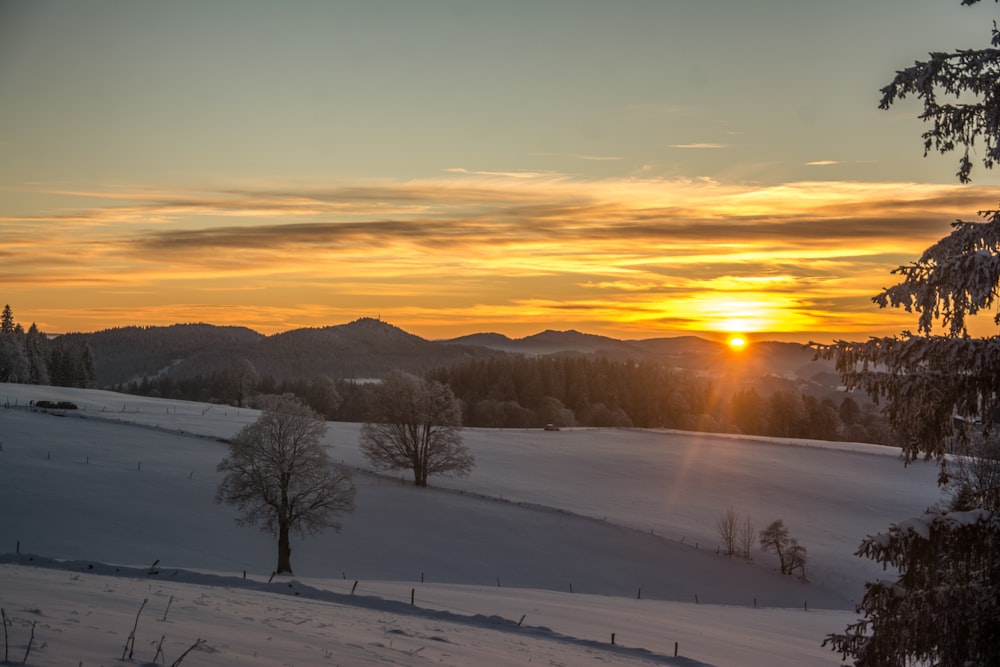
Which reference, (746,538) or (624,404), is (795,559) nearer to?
(746,538)

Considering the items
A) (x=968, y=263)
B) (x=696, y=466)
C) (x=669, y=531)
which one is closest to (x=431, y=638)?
(x=968, y=263)

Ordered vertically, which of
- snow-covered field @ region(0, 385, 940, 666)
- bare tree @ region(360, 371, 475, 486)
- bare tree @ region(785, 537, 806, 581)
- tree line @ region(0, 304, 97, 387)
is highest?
tree line @ region(0, 304, 97, 387)

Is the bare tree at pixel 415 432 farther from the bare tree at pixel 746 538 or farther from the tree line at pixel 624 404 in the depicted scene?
the tree line at pixel 624 404

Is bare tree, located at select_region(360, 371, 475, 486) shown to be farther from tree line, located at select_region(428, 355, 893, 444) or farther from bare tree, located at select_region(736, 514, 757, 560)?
tree line, located at select_region(428, 355, 893, 444)

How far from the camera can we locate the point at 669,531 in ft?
177

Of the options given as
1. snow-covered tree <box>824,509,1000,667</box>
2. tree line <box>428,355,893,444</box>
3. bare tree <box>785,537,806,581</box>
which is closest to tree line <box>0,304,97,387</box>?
tree line <box>428,355,893,444</box>

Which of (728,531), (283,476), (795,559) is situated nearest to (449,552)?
(283,476)

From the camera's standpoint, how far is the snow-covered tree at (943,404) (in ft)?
27.8

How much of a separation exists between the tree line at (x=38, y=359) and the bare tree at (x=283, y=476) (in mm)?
91938

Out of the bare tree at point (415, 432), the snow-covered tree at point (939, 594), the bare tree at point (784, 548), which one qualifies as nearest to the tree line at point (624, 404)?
the bare tree at point (415, 432)

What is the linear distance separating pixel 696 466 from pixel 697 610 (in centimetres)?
4554

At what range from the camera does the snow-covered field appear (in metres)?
15.8

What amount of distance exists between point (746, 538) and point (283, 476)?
3122 centimetres

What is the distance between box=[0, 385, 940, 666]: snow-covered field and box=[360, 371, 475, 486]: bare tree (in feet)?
7.41
